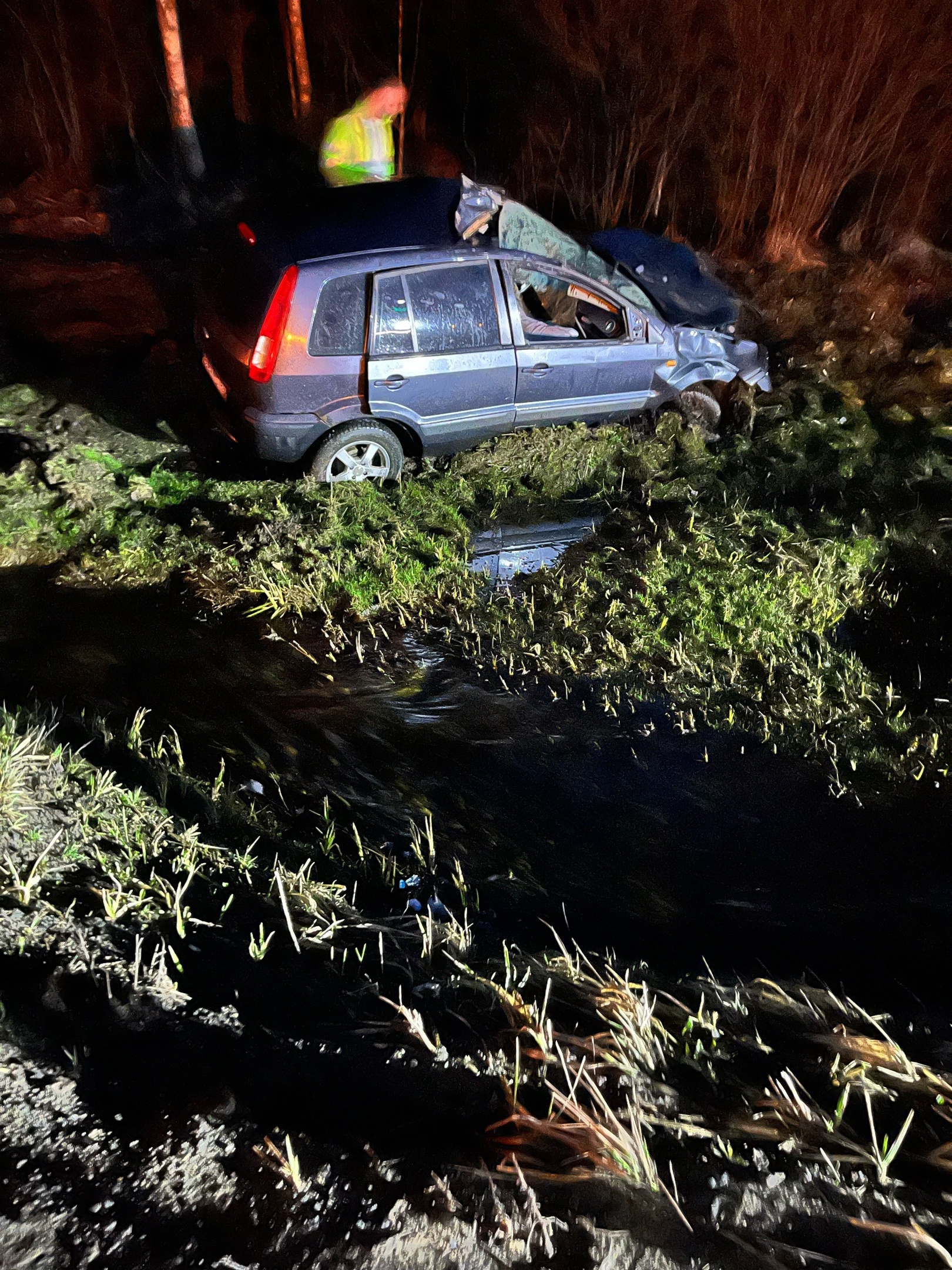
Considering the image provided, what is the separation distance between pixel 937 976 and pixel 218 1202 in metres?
2.43

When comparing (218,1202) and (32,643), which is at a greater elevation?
(218,1202)

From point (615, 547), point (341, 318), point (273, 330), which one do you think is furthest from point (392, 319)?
point (615, 547)

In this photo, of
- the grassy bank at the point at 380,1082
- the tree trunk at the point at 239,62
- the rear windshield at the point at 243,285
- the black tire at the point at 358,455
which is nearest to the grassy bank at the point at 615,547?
the black tire at the point at 358,455

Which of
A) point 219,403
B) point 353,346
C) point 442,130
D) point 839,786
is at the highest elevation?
point 442,130

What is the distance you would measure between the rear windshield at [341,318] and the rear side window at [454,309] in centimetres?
35

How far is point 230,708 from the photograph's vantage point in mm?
4051

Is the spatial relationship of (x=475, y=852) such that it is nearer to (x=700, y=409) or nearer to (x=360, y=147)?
(x=700, y=409)

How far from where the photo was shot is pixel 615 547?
543 cm

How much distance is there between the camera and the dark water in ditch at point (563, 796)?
9.68ft

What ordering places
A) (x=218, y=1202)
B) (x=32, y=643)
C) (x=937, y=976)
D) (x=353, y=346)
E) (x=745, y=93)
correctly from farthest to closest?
(x=745, y=93), (x=353, y=346), (x=32, y=643), (x=937, y=976), (x=218, y=1202)

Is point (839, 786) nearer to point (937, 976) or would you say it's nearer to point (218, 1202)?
point (937, 976)

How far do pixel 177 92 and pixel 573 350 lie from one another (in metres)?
8.35

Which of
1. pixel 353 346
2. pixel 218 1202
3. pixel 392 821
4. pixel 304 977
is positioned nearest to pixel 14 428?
pixel 353 346

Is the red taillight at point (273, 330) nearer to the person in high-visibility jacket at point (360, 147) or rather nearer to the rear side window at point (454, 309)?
the rear side window at point (454, 309)
